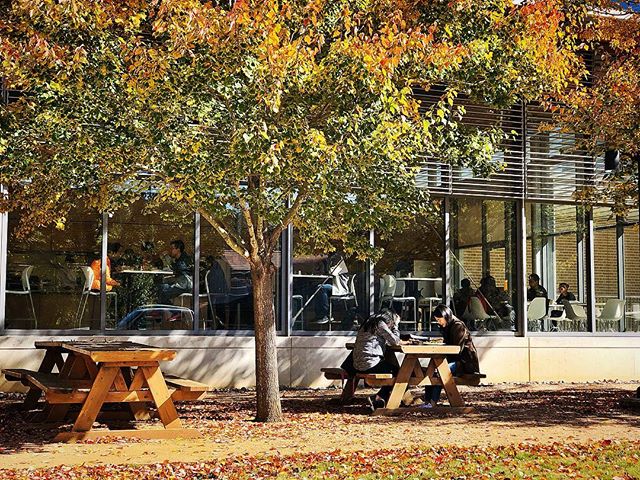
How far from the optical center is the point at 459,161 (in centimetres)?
1080

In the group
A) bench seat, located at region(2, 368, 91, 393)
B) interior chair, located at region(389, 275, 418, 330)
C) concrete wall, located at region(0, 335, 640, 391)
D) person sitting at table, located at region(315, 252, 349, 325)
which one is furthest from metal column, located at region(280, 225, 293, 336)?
bench seat, located at region(2, 368, 91, 393)

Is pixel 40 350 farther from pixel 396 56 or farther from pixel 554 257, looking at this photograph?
pixel 554 257

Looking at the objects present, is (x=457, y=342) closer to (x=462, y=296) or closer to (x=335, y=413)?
(x=335, y=413)

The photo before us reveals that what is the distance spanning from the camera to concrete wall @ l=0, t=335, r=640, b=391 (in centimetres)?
1405

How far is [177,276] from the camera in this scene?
47.2 feet

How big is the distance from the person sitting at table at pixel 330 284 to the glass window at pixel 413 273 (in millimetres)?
615

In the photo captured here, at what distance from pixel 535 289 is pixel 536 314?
43cm

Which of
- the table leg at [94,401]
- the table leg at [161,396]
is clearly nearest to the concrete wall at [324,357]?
the table leg at [94,401]

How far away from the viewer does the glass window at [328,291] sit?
15000mm

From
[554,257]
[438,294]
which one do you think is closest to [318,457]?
[438,294]

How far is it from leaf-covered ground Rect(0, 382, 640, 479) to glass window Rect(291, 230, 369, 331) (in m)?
2.41

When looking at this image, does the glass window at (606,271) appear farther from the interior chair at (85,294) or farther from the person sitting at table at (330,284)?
the interior chair at (85,294)

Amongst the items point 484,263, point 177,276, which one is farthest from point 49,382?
point 484,263

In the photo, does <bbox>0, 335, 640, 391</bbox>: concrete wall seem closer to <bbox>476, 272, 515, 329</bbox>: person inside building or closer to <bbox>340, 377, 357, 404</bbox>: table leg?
<bbox>476, 272, 515, 329</bbox>: person inside building
